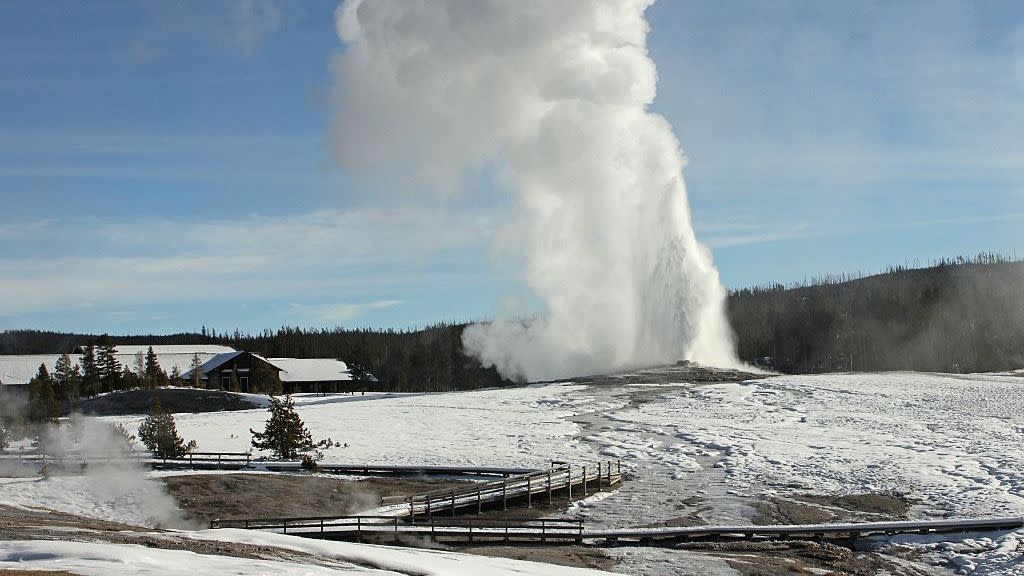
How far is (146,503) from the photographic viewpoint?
1363 inches

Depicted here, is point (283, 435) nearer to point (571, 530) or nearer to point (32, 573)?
point (571, 530)

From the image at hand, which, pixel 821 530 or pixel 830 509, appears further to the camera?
pixel 830 509

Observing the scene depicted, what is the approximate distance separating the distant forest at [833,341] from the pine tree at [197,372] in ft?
111

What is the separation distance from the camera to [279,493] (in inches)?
1442

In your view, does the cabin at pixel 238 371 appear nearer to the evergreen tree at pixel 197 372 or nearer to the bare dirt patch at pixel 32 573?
the evergreen tree at pixel 197 372

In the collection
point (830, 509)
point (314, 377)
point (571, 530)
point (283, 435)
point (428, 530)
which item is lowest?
point (830, 509)

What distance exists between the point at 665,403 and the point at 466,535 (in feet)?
130

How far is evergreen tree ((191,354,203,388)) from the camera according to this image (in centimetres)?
9456

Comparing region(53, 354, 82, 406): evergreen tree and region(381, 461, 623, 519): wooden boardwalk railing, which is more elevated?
region(53, 354, 82, 406): evergreen tree

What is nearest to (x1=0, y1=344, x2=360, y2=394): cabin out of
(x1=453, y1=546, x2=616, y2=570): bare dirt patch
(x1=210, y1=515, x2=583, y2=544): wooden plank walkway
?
(x1=210, y1=515, x2=583, y2=544): wooden plank walkway

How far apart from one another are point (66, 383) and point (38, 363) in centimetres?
1757

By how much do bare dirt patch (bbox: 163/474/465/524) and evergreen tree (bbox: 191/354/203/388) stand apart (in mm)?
57954

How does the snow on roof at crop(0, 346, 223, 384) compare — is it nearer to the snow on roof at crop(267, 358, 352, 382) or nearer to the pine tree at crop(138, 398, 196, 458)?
the snow on roof at crop(267, 358, 352, 382)

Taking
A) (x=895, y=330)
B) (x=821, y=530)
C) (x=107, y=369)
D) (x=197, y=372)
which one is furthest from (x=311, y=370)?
(x=895, y=330)
